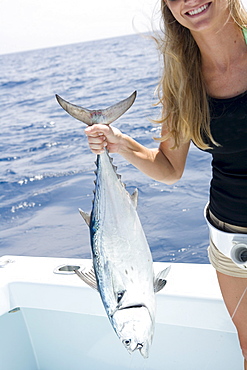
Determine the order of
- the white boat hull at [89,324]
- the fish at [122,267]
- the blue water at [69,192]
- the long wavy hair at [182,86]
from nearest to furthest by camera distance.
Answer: the fish at [122,267], the long wavy hair at [182,86], the white boat hull at [89,324], the blue water at [69,192]

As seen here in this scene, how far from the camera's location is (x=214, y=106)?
1479 mm

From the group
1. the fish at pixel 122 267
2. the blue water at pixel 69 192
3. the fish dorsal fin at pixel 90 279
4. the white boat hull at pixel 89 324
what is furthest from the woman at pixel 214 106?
the blue water at pixel 69 192

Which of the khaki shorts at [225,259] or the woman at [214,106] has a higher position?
the woman at [214,106]

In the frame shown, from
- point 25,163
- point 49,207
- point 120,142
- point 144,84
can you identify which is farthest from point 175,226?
point 144,84

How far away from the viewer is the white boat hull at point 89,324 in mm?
2043

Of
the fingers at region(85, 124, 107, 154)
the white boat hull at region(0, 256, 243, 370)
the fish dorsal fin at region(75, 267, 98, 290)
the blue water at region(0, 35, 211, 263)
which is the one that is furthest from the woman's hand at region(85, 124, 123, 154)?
the white boat hull at region(0, 256, 243, 370)

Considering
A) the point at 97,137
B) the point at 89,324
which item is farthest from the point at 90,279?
the point at 89,324

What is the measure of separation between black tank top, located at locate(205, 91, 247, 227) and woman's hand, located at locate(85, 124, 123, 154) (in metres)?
0.28

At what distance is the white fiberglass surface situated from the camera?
2078 millimetres

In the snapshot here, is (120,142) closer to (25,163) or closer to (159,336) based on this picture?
(159,336)

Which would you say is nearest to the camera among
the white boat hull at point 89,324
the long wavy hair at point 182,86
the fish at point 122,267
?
the fish at point 122,267

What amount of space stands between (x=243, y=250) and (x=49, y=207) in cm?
472

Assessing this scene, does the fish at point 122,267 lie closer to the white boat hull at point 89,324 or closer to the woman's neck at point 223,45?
the woman's neck at point 223,45

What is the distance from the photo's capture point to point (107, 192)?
58.1 inches
